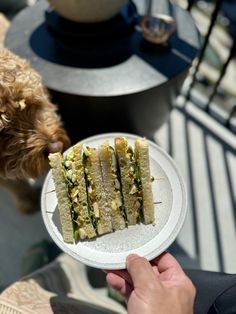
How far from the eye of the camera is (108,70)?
1605mm

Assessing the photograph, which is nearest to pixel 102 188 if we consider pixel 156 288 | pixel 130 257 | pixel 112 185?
pixel 112 185

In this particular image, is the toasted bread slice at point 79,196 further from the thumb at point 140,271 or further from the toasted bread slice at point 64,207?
the thumb at point 140,271

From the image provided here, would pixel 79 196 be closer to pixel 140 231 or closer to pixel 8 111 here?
pixel 140 231

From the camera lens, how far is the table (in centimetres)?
156

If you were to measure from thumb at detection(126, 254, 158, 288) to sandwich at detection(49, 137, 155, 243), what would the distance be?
0.18 meters

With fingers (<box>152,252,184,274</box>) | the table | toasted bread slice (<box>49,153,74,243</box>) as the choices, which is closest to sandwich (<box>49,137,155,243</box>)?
toasted bread slice (<box>49,153,74,243</box>)

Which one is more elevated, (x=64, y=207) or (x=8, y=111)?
(x=8, y=111)

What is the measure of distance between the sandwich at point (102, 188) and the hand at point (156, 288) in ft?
0.58

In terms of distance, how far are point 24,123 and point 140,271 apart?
2.51ft

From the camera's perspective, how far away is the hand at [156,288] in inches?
37.2

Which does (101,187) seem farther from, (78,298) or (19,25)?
(19,25)

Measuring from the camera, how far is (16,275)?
5.91 feet

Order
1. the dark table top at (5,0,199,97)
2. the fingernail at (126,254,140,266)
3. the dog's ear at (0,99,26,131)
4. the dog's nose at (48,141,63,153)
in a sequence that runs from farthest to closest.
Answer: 1. the dark table top at (5,0,199,97)
2. the dog's nose at (48,141,63,153)
3. the dog's ear at (0,99,26,131)
4. the fingernail at (126,254,140,266)

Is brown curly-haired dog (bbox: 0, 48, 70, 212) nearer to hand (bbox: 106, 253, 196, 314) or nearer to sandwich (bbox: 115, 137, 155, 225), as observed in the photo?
sandwich (bbox: 115, 137, 155, 225)
